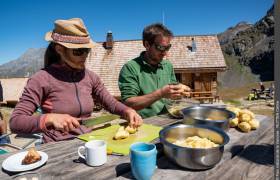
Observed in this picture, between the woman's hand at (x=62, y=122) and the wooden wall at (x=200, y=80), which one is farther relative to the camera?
the wooden wall at (x=200, y=80)

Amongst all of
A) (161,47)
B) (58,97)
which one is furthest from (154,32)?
(58,97)

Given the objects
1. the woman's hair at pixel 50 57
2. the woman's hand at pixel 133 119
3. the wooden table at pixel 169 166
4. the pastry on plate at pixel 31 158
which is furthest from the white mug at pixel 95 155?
the woman's hair at pixel 50 57

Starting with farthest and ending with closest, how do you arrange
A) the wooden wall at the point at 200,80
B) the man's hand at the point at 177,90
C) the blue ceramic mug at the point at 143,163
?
the wooden wall at the point at 200,80 → the man's hand at the point at 177,90 → the blue ceramic mug at the point at 143,163

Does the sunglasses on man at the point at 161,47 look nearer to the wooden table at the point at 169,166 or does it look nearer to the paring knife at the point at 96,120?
the paring knife at the point at 96,120

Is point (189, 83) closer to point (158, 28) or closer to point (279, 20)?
point (158, 28)

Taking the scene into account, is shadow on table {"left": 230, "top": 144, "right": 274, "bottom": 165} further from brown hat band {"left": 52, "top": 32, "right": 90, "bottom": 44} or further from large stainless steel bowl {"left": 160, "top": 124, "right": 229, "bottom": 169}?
brown hat band {"left": 52, "top": 32, "right": 90, "bottom": 44}

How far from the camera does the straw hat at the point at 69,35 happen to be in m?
2.41

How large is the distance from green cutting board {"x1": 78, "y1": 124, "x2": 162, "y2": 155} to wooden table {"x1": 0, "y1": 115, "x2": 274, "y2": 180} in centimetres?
8

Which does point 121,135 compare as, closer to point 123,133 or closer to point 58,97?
point 123,133

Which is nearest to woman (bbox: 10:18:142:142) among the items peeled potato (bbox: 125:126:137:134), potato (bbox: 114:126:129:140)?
peeled potato (bbox: 125:126:137:134)

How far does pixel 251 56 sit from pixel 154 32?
6388 centimetres

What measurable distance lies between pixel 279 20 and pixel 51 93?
6.88 ft

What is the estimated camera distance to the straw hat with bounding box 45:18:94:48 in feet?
7.91

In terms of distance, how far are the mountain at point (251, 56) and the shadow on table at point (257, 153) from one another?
50.3m
